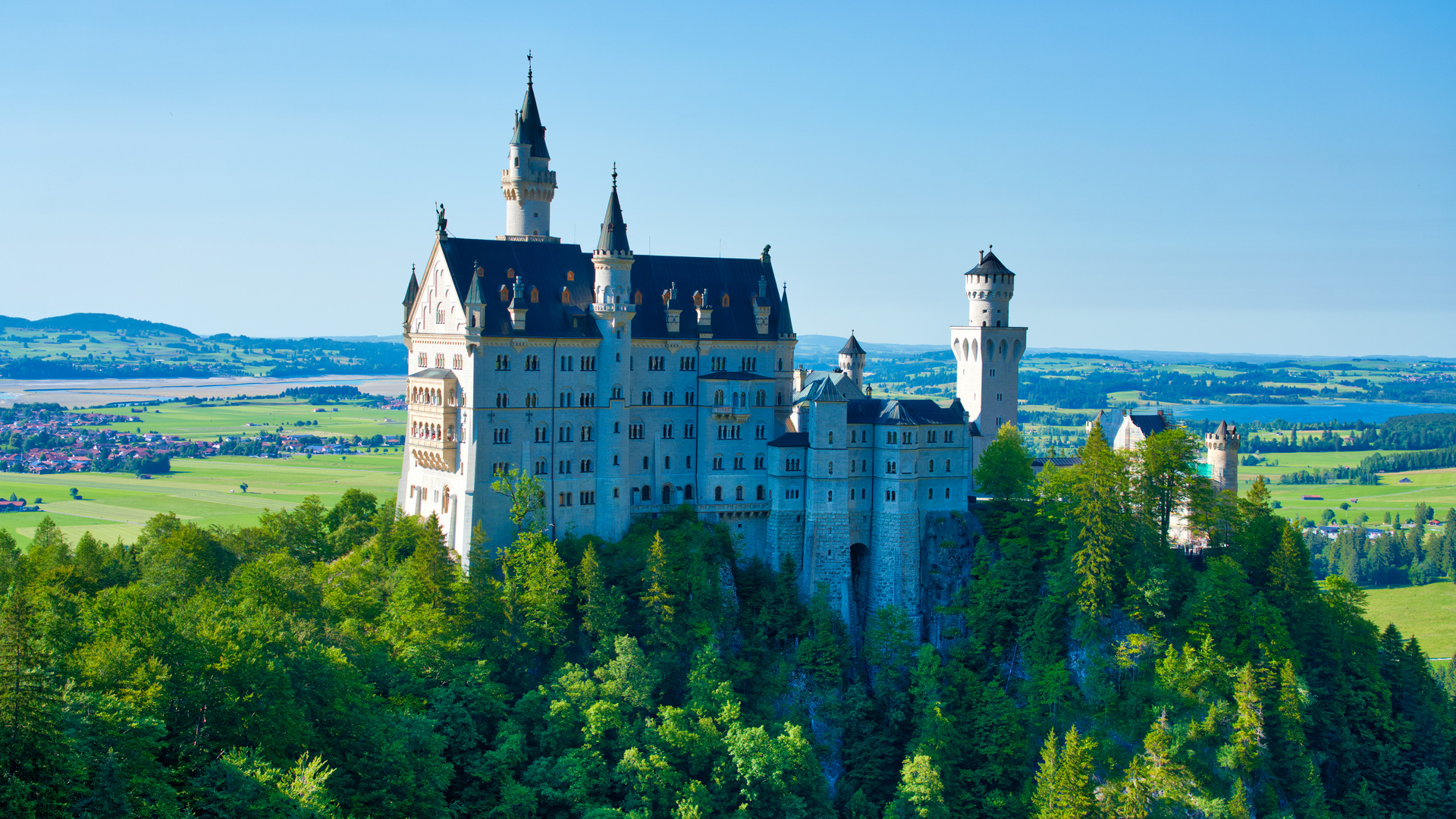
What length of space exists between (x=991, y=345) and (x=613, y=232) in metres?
32.6

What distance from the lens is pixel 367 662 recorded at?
240ft

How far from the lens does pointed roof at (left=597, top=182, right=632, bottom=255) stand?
293 feet

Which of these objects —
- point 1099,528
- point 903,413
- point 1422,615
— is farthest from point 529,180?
point 1422,615

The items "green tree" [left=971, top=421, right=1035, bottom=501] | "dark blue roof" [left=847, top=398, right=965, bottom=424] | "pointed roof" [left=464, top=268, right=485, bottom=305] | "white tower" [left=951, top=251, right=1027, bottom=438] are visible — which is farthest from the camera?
"white tower" [left=951, top=251, right=1027, bottom=438]

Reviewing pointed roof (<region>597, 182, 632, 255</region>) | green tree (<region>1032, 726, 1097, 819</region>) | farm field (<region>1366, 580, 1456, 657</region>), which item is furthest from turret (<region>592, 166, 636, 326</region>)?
farm field (<region>1366, 580, 1456, 657</region>)

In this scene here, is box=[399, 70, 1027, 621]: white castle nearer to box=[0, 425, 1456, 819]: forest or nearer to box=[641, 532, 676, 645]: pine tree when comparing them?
box=[0, 425, 1456, 819]: forest

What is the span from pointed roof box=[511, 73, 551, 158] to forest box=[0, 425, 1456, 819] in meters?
26.7

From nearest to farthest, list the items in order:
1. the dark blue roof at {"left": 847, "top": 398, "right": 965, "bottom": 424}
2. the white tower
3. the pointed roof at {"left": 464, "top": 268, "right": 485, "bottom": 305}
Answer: the pointed roof at {"left": 464, "top": 268, "right": 485, "bottom": 305}, the dark blue roof at {"left": 847, "top": 398, "right": 965, "bottom": 424}, the white tower

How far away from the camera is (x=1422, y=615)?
186375 millimetres

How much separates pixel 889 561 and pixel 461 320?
1288 inches

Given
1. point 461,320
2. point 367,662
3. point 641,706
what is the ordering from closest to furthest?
point 367,662, point 641,706, point 461,320

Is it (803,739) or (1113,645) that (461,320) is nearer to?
(803,739)

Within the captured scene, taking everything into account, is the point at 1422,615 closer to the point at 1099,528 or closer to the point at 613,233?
the point at 1099,528

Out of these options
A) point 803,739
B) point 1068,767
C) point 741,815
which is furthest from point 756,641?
point 1068,767
